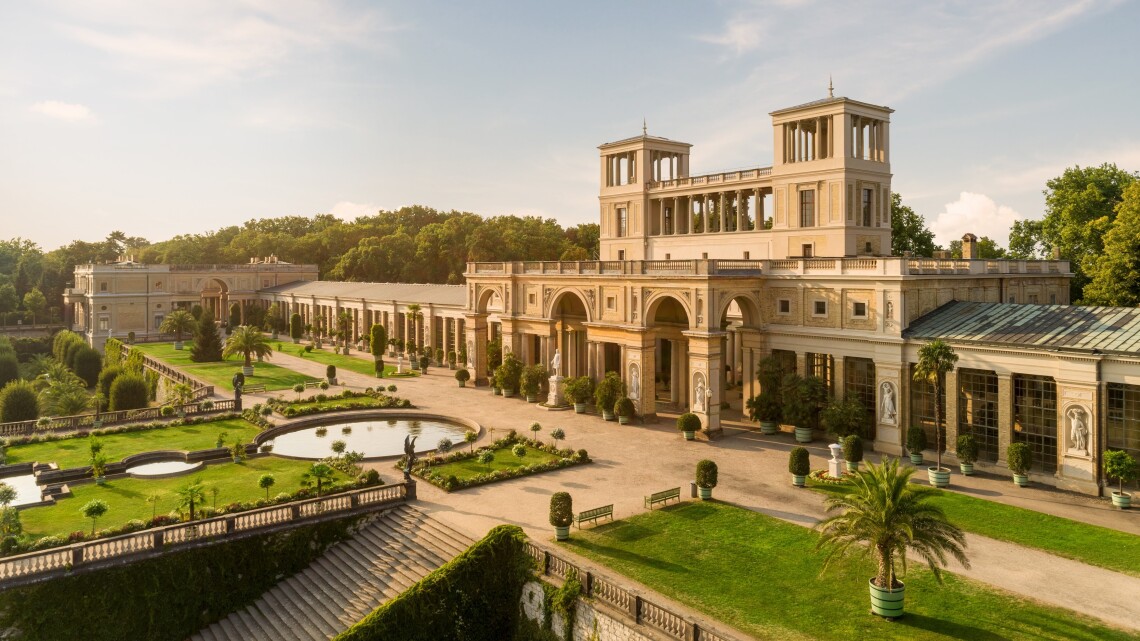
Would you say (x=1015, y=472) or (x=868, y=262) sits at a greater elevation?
(x=868, y=262)

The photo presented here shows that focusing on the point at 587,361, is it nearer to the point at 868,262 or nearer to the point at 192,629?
the point at 868,262

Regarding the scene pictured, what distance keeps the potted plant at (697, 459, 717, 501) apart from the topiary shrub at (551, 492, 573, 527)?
21.3ft

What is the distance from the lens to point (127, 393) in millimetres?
50812

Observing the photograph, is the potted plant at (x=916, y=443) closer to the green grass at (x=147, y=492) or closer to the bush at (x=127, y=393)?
the green grass at (x=147, y=492)

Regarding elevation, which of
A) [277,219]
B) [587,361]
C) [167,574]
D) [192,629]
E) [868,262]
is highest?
[277,219]

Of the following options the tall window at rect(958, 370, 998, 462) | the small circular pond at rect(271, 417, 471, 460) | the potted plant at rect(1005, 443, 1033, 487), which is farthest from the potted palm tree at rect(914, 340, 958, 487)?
the small circular pond at rect(271, 417, 471, 460)

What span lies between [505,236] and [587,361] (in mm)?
58685

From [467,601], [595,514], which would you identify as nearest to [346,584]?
[467,601]

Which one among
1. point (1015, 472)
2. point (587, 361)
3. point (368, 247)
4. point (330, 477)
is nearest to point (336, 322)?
point (368, 247)

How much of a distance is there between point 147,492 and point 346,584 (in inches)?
474

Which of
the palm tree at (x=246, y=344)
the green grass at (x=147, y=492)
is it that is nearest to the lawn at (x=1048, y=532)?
the green grass at (x=147, y=492)

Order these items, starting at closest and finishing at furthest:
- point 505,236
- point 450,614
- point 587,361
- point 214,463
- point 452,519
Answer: point 450,614 < point 452,519 < point 214,463 < point 587,361 < point 505,236

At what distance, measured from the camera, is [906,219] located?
2879 inches

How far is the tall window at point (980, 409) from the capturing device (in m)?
33.1
